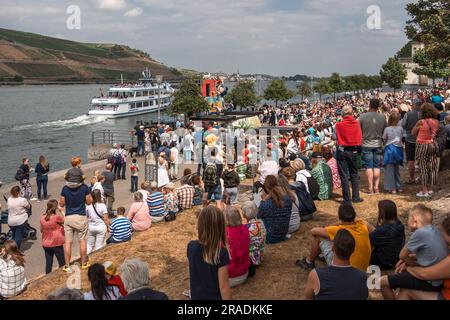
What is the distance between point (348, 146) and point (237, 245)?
390cm

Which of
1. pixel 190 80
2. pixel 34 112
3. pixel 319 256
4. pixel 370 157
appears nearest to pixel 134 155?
pixel 370 157

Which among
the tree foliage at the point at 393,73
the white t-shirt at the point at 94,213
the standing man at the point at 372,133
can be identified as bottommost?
the white t-shirt at the point at 94,213

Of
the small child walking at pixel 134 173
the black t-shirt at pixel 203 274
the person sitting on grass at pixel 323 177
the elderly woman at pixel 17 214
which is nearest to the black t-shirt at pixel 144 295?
the black t-shirt at pixel 203 274

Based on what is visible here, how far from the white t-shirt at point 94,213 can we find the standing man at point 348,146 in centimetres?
449

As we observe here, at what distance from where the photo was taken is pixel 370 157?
9.29 metres

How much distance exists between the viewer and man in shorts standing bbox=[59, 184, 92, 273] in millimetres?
8023

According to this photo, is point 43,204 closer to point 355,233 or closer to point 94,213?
point 94,213

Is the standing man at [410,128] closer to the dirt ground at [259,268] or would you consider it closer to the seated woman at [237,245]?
the dirt ground at [259,268]

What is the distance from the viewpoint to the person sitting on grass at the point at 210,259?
4.49 meters

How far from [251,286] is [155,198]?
452cm

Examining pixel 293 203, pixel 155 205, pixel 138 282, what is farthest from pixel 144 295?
pixel 155 205

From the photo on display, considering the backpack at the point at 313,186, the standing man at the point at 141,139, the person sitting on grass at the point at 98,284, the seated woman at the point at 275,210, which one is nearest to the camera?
the person sitting on grass at the point at 98,284

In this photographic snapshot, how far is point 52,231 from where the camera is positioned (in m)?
8.12
